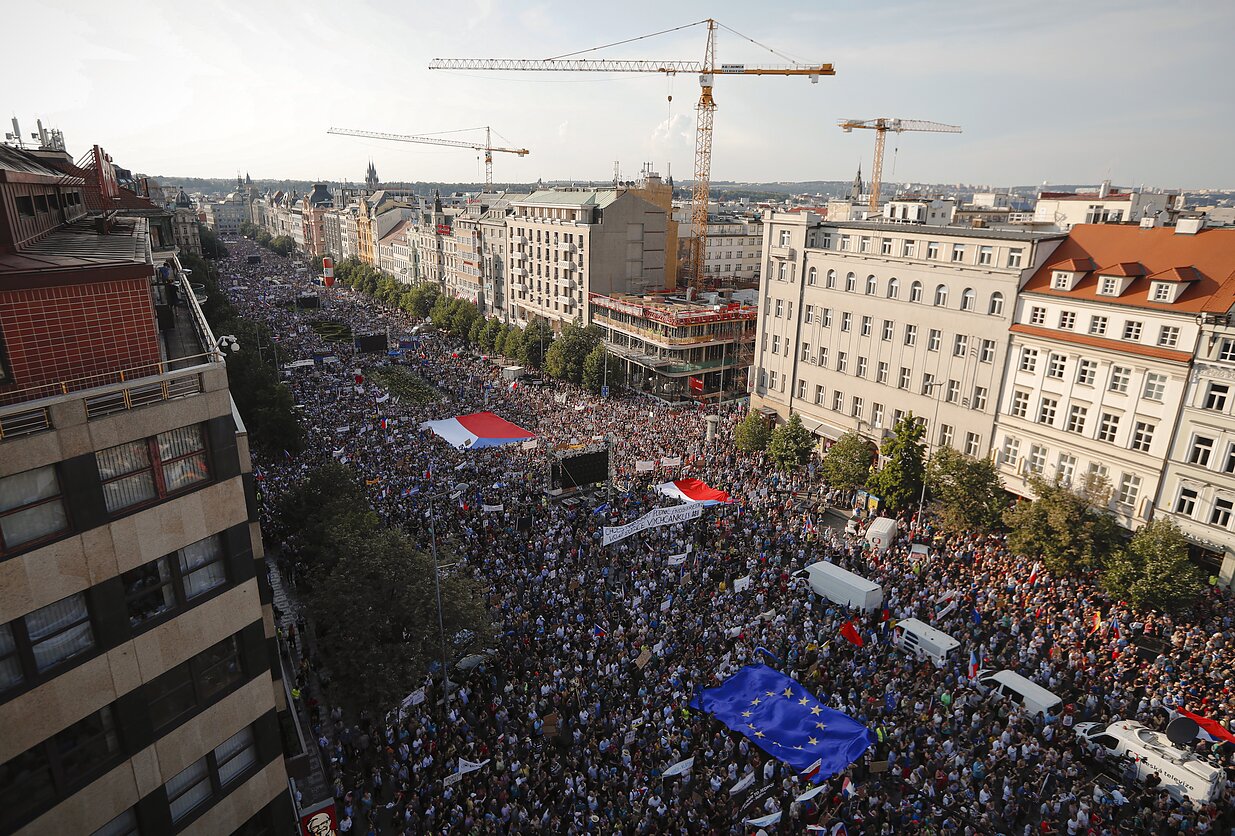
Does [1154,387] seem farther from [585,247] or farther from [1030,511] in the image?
[585,247]

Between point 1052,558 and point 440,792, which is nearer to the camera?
point 440,792

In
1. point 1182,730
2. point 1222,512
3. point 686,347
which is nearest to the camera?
point 1182,730

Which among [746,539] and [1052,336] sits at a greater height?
[1052,336]

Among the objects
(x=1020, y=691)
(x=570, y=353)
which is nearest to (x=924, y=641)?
(x=1020, y=691)

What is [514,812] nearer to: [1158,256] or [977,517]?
[977,517]

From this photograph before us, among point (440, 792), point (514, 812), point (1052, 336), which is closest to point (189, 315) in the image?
point (440, 792)

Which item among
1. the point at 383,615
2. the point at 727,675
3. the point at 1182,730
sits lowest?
the point at 727,675

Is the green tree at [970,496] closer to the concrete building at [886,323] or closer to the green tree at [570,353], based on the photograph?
the concrete building at [886,323]
